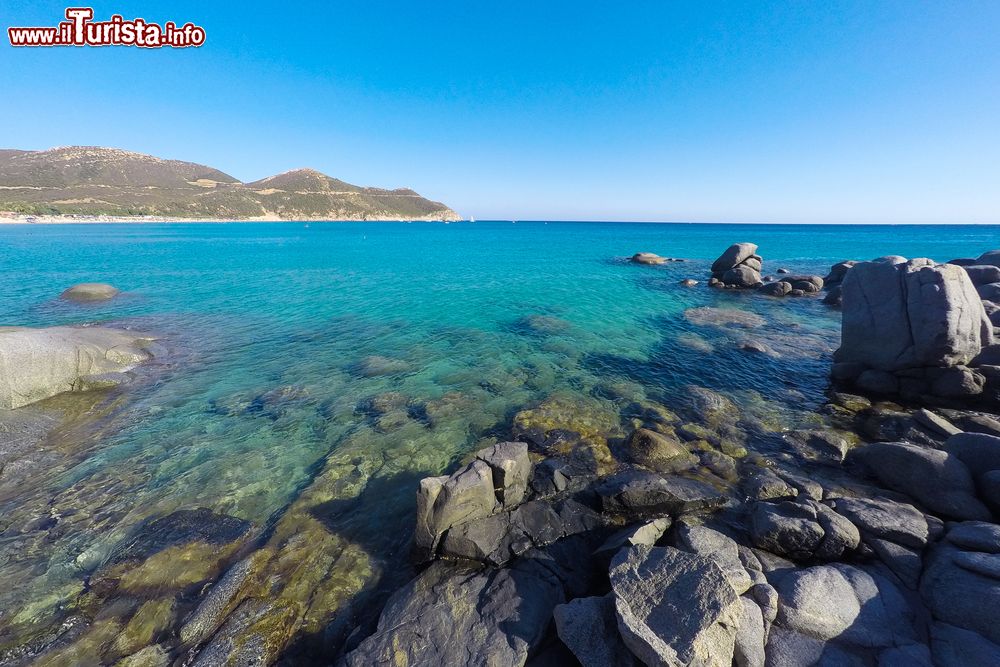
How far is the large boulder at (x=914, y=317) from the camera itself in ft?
44.4

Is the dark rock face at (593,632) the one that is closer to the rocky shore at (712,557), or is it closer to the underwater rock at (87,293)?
the rocky shore at (712,557)

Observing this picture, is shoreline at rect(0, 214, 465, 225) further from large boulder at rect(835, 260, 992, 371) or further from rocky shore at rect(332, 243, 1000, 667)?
large boulder at rect(835, 260, 992, 371)

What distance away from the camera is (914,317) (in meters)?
14.1

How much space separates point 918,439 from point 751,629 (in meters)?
10.8

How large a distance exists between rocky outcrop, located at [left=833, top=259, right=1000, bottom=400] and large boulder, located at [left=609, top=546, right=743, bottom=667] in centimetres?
1492

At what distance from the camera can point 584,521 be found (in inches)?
330

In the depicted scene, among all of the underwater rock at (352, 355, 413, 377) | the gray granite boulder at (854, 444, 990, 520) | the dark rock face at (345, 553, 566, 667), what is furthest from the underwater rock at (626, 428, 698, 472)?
the underwater rock at (352, 355, 413, 377)

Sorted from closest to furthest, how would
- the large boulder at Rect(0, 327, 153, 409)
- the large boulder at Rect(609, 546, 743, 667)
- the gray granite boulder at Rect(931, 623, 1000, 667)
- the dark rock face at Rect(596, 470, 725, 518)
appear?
the large boulder at Rect(609, 546, 743, 667), the gray granite boulder at Rect(931, 623, 1000, 667), the dark rock face at Rect(596, 470, 725, 518), the large boulder at Rect(0, 327, 153, 409)

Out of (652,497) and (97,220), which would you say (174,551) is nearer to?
(652,497)

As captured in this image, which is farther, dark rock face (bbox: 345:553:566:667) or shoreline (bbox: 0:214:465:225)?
shoreline (bbox: 0:214:465:225)

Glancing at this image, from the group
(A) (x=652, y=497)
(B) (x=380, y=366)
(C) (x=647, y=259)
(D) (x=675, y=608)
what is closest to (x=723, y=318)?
(A) (x=652, y=497)

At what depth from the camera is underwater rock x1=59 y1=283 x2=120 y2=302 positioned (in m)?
28.4

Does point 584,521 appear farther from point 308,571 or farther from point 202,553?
point 202,553

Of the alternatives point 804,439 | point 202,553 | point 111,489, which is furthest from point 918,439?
point 111,489
